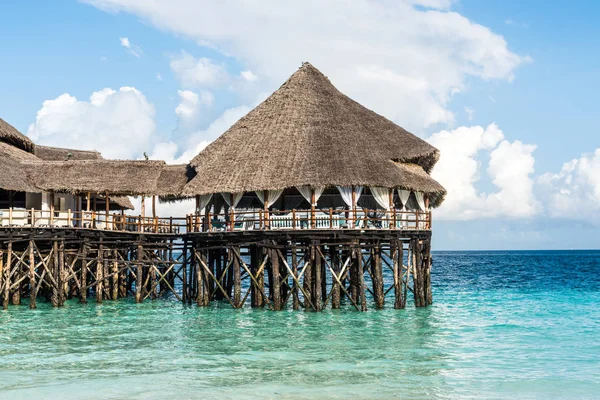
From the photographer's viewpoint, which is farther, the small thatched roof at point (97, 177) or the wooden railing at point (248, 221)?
the small thatched roof at point (97, 177)

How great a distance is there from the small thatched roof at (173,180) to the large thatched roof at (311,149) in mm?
1142

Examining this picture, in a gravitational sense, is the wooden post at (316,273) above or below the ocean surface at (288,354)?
above

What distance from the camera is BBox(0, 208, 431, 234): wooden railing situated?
30438mm

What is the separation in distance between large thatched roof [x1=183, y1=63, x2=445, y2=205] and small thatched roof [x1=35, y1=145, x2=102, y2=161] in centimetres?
1131

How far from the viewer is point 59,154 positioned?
145 ft

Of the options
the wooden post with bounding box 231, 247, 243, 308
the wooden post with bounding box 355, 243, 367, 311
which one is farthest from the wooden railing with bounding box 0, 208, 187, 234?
the wooden post with bounding box 355, 243, 367, 311

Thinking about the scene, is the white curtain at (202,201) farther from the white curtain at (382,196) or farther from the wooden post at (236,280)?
the white curtain at (382,196)

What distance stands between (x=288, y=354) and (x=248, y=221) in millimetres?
9859

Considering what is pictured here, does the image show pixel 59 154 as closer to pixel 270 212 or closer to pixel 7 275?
pixel 7 275

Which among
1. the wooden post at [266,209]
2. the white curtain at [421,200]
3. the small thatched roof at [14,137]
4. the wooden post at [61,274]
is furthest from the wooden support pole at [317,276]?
the small thatched roof at [14,137]

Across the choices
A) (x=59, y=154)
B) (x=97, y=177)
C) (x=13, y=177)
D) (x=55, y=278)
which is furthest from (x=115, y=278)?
(x=59, y=154)

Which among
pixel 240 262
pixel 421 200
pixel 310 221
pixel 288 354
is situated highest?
pixel 421 200

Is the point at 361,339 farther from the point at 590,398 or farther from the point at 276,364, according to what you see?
the point at 590,398

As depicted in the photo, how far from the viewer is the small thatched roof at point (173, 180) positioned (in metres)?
35.3
